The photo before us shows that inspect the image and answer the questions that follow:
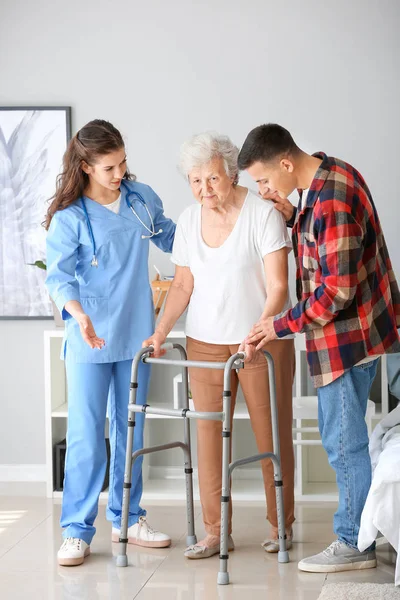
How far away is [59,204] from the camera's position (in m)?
2.99

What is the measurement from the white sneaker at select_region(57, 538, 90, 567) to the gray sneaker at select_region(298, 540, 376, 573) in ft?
2.45

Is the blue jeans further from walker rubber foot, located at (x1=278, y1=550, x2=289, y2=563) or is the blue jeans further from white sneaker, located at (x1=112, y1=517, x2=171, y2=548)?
white sneaker, located at (x1=112, y1=517, x2=171, y2=548)

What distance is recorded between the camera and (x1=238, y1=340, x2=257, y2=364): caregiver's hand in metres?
2.73

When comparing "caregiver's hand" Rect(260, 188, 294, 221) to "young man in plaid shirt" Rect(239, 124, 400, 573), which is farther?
"caregiver's hand" Rect(260, 188, 294, 221)

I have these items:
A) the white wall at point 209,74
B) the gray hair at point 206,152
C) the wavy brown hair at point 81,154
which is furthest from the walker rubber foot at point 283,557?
the white wall at point 209,74

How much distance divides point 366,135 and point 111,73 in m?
1.22

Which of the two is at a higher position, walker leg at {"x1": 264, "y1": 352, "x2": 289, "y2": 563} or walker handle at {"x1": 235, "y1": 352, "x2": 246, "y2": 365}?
walker handle at {"x1": 235, "y1": 352, "x2": 246, "y2": 365}

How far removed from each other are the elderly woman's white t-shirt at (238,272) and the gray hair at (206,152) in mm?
148

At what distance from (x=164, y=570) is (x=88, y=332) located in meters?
0.83

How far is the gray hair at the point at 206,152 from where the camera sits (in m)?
2.80

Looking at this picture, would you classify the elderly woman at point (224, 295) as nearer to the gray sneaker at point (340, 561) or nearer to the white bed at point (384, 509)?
the gray sneaker at point (340, 561)

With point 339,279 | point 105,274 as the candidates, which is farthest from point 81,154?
point 339,279

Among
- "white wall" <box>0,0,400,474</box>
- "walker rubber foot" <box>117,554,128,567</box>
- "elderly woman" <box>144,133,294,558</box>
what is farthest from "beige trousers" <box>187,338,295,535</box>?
"white wall" <box>0,0,400,474</box>

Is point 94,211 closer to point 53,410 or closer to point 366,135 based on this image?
point 53,410
